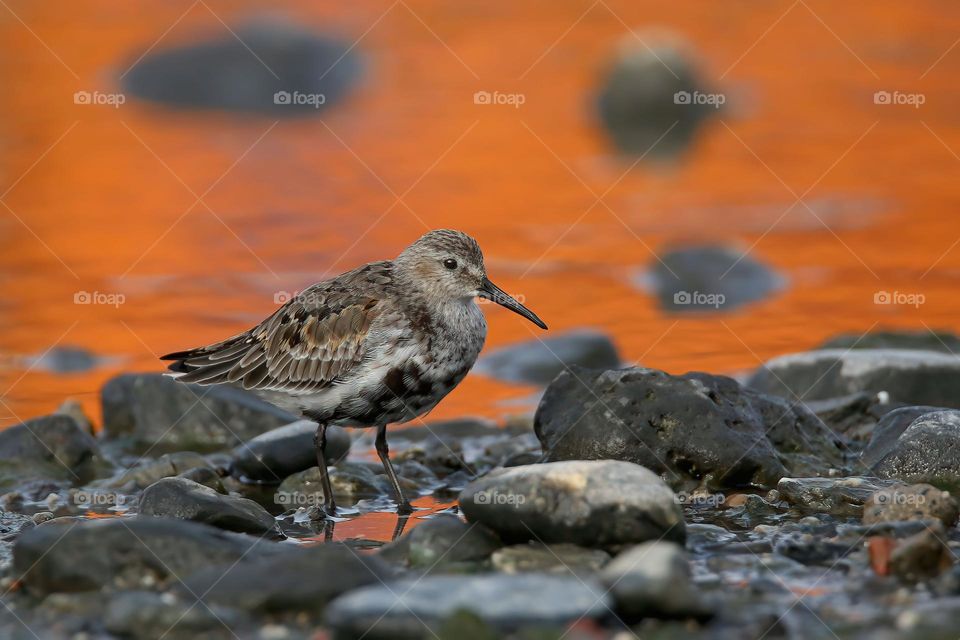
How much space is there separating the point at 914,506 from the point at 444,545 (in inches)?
118

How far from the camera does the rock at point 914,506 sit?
8.56m

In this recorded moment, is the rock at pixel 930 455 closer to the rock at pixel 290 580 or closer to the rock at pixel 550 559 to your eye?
the rock at pixel 550 559

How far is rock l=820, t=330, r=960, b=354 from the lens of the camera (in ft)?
44.0

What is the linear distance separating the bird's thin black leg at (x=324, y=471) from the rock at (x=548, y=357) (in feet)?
12.2

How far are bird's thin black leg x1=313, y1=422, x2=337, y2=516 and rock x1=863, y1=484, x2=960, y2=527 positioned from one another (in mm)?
3955

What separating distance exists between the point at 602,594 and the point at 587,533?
1.14 meters

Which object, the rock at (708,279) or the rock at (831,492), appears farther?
the rock at (708,279)

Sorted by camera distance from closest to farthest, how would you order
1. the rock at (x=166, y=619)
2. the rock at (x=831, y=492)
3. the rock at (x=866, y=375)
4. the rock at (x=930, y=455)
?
1. the rock at (x=166, y=619)
2. the rock at (x=831, y=492)
3. the rock at (x=930, y=455)
4. the rock at (x=866, y=375)

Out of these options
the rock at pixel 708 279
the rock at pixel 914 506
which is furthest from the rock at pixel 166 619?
the rock at pixel 708 279

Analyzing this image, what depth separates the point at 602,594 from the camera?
702 centimetres

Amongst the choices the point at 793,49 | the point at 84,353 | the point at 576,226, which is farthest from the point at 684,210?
the point at 793,49

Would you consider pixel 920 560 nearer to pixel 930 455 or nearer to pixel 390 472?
pixel 930 455

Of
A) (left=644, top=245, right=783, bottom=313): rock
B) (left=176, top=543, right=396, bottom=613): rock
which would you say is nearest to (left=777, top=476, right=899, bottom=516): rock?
(left=176, top=543, right=396, bottom=613): rock

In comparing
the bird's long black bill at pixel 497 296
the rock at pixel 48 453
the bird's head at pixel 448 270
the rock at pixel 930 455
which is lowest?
the rock at pixel 930 455
